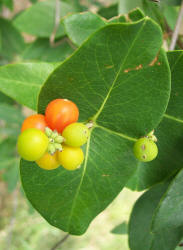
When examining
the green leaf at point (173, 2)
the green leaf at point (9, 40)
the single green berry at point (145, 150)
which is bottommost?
the green leaf at point (9, 40)

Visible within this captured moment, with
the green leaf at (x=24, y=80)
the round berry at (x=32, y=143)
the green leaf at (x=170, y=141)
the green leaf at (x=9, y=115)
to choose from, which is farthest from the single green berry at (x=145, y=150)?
the green leaf at (x=9, y=115)

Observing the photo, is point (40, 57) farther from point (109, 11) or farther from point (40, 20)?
point (109, 11)

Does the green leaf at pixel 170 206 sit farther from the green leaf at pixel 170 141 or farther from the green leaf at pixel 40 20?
the green leaf at pixel 40 20

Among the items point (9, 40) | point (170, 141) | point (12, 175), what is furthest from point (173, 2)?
point (12, 175)

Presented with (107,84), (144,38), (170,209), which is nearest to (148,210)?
(170,209)

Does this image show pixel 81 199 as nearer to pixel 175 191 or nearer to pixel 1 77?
pixel 175 191

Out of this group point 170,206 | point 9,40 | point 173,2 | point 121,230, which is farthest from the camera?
point 9,40

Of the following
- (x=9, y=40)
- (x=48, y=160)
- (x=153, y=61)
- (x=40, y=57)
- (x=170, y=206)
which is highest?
(x=153, y=61)
